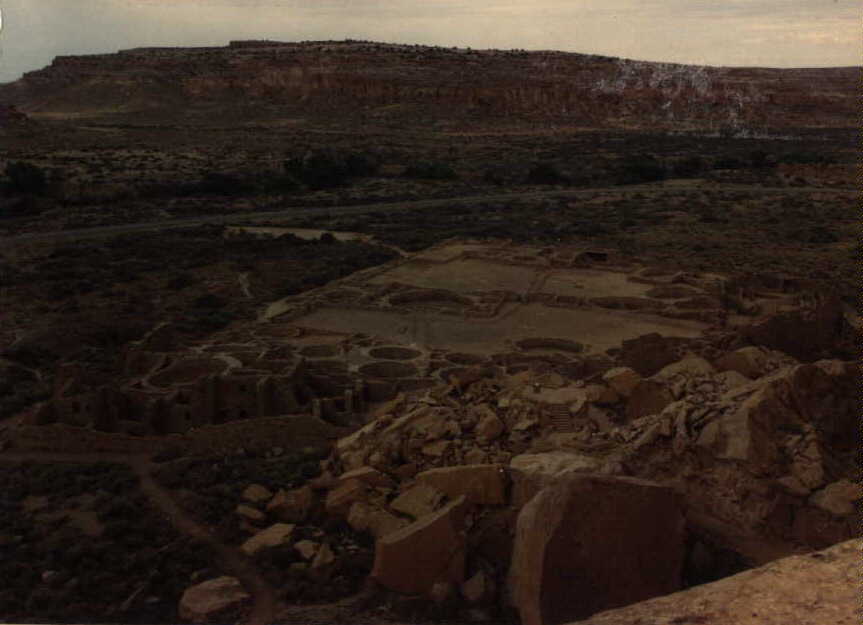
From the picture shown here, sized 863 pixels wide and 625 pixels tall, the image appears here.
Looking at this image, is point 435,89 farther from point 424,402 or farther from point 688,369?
point 424,402

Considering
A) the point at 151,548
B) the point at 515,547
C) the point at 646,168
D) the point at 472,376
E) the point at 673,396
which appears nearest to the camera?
the point at 515,547

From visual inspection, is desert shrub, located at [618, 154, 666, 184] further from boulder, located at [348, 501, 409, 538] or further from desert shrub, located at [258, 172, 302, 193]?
boulder, located at [348, 501, 409, 538]

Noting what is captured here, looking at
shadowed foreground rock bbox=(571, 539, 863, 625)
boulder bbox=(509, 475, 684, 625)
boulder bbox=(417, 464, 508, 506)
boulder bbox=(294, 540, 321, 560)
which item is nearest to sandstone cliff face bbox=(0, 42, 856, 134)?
boulder bbox=(417, 464, 508, 506)

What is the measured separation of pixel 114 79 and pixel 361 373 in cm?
7489

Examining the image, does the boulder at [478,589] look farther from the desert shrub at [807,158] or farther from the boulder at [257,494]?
the desert shrub at [807,158]

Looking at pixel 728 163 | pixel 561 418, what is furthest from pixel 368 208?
pixel 561 418

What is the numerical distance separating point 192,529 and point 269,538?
39.0 inches

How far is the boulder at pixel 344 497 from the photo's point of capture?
870 cm

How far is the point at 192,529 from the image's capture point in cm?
880

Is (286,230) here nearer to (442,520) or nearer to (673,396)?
(673,396)

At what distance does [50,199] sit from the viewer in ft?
118

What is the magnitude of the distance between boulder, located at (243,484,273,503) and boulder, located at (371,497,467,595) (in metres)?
2.10

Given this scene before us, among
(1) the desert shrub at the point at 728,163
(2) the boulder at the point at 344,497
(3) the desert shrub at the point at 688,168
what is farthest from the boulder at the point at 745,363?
(1) the desert shrub at the point at 728,163

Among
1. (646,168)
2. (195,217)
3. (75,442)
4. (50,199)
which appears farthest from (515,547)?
(646,168)
